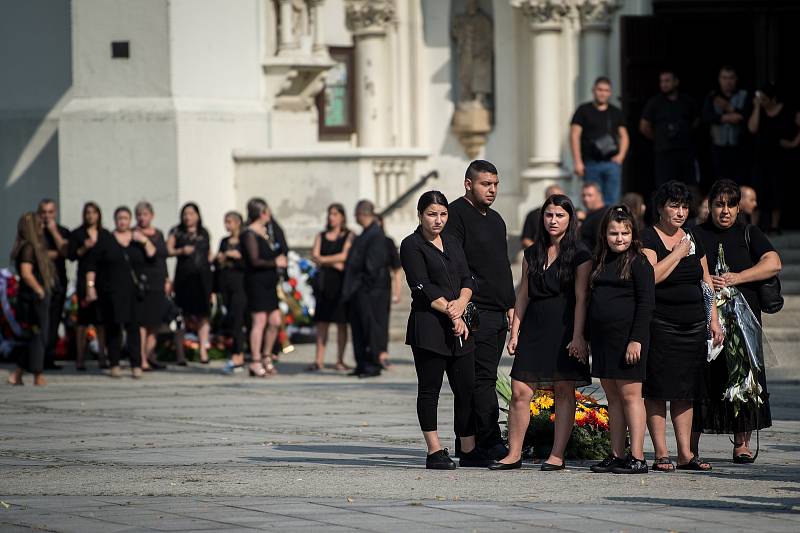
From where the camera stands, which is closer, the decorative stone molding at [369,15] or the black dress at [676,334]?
the black dress at [676,334]

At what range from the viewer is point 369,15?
25.4 meters

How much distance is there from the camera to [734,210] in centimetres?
1163

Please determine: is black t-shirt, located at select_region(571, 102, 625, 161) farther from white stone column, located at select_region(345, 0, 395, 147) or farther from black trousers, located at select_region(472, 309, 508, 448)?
black trousers, located at select_region(472, 309, 508, 448)

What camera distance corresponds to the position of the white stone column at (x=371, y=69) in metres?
25.4

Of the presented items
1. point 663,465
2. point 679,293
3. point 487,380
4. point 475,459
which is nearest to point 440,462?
point 475,459

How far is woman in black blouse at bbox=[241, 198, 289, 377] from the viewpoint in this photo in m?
18.4

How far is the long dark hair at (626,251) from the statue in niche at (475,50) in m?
14.7

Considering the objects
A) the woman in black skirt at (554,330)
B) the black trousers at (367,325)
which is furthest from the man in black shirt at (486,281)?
the black trousers at (367,325)

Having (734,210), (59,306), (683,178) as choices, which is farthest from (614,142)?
(734,210)

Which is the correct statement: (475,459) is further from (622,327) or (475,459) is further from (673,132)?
(673,132)

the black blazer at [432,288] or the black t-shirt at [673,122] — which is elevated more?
the black t-shirt at [673,122]

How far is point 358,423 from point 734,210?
3.83 m

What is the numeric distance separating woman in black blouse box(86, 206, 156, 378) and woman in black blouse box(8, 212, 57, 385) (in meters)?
1.07

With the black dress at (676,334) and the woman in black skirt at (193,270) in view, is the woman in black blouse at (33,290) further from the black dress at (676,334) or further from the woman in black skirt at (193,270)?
the black dress at (676,334)
